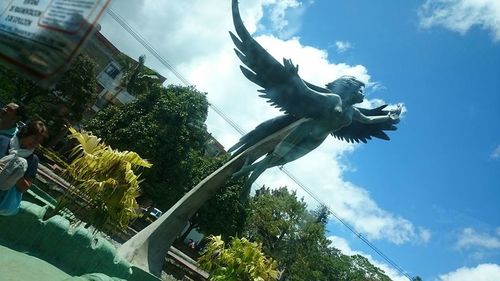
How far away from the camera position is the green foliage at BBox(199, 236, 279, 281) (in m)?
7.30

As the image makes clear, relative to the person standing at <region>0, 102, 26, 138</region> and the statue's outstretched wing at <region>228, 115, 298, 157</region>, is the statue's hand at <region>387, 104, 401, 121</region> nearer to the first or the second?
the statue's outstretched wing at <region>228, 115, 298, 157</region>

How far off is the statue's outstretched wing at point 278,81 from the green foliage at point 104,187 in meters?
2.87

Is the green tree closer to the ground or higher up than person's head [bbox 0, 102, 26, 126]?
closer to the ground

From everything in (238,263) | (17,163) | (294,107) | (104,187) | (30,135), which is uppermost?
(294,107)

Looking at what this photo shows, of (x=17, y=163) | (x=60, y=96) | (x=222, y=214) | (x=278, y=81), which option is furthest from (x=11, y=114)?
(x=60, y=96)

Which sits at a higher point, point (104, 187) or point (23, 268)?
point (104, 187)

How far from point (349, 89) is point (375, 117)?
1026mm

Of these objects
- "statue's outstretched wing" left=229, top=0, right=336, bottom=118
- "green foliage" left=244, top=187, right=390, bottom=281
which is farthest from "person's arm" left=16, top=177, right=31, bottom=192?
"green foliage" left=244, top=187, right=390, bottom=281

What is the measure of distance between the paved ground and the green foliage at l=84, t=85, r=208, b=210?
1840 cm

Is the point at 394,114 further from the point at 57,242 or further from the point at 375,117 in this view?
the point at 57,242

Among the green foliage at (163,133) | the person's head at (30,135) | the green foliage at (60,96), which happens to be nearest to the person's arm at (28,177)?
the person's head at (30,135)

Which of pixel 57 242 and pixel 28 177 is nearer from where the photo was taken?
pixel 28 177

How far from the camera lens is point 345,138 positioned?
368 inches

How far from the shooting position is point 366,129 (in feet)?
29.9
